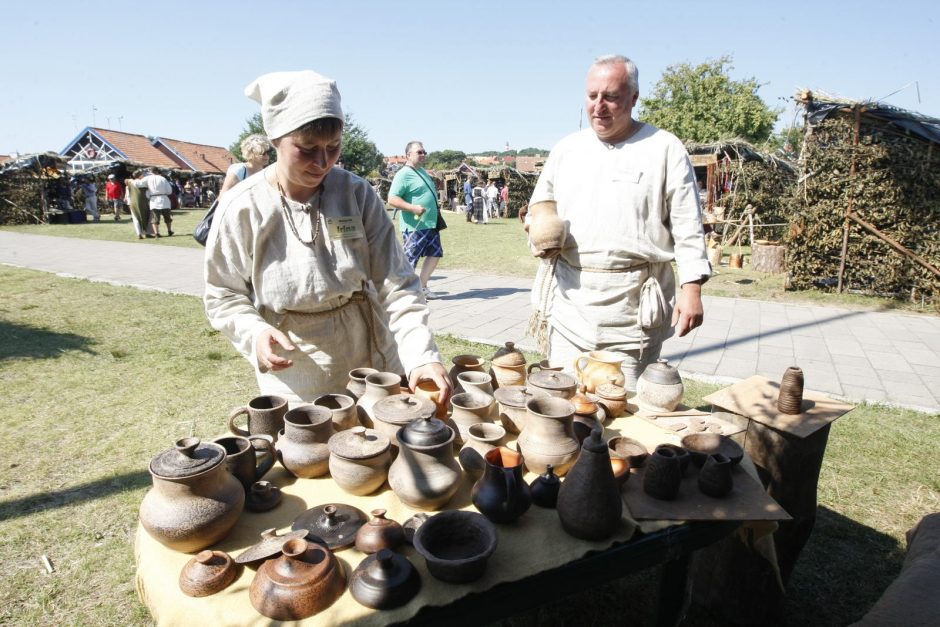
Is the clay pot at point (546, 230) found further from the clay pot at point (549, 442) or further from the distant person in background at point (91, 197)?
the distant person in background at point (91, 197)

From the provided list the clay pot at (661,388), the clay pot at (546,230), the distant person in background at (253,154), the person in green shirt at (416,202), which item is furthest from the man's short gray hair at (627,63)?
the person in green shirt at (416,202)

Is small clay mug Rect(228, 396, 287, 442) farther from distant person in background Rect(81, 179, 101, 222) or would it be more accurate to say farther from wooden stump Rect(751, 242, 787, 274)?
distant person in background Rect(81, 179, 101, 222)

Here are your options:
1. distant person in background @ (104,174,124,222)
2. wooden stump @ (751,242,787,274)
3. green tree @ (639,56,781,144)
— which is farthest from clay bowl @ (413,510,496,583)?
green tree @ (639,56,781,144)

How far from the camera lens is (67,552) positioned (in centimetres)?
285

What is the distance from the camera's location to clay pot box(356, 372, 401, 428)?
6.59ft

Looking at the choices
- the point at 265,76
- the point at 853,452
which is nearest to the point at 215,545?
the point at 265,76

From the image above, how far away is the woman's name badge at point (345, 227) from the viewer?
210 centimetres

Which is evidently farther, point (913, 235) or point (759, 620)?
point (913, 235)

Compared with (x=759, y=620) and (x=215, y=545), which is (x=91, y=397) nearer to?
(x=215, y=545)

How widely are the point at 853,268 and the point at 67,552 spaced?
32.7 feet

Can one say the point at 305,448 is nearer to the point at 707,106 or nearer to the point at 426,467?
the point at 426,467

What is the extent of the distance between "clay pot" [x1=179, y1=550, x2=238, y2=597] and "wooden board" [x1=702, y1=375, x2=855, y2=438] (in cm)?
214

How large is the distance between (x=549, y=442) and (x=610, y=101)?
5.87 ft

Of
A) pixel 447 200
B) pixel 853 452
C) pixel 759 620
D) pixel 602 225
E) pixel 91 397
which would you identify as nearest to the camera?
pixel 759 620
